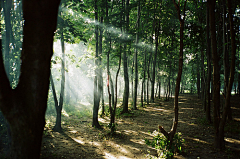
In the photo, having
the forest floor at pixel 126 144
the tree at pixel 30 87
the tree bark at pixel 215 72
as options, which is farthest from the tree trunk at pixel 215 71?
the tree at pixel 30 87

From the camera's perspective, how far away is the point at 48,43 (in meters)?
2.43

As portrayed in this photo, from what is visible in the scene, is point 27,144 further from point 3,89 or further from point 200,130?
point 200,130

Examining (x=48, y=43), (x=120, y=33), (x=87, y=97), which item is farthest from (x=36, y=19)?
(x=87, y=97)

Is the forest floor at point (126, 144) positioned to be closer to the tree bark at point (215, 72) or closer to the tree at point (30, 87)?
the tree bark at point (215, 72)

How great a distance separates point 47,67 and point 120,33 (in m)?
8.86

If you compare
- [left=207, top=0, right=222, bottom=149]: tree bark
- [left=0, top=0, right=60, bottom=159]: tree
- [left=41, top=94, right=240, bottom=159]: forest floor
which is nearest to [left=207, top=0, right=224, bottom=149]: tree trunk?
[left=207, top=0, right=222, bottom=149]: tree bark

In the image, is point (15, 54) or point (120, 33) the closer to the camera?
point (15, 54)

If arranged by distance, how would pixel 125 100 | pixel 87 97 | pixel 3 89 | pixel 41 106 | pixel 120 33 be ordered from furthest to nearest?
pixel 87 97 < pixel 125 100 < pixel 120 33 < pixel 41 106 < pixel 3 89

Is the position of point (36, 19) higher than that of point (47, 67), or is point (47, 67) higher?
point (36, 19)

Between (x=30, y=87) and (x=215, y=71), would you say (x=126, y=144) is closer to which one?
(x=215, y=71)

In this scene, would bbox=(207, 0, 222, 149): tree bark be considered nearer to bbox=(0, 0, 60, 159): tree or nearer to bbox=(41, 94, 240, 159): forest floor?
bbox=(41, 94, 240, 159): forest floor

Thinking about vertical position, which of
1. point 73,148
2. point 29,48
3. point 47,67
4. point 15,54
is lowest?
point 73,148

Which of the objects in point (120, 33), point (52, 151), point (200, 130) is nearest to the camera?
point (52, 151)

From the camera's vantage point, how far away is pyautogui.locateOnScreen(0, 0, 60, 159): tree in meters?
2.28
